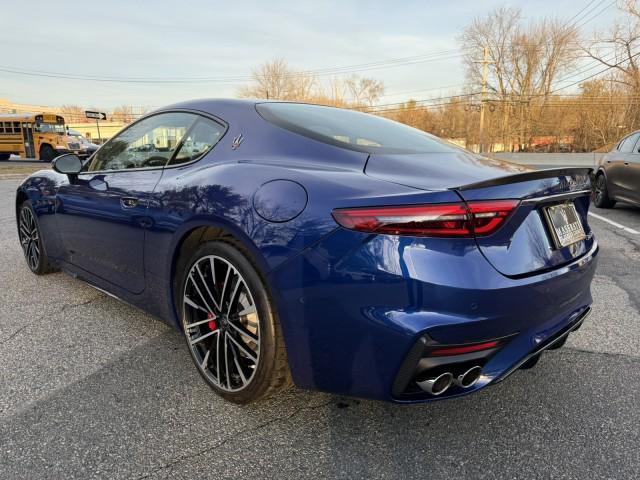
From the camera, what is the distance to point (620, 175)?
26.5 ft

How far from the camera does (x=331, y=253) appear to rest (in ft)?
5.51

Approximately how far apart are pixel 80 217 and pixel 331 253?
7.36 feet

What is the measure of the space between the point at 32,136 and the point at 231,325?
29849mm

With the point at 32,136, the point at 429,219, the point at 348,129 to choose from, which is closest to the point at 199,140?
the point at 348,129

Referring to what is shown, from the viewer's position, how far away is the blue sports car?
160 cm

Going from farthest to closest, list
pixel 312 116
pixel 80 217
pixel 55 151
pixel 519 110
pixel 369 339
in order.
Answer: pixel 519 110, pixel 55 151, pixel 80 217, pixel 312 116, pixel 369 339

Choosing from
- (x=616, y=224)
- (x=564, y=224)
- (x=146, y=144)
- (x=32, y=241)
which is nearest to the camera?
(x=564, y=224)

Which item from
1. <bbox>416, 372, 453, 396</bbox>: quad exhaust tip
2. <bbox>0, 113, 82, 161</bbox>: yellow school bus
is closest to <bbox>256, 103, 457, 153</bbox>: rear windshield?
<bbox>416, 372, 453, 396</bbox>: quad exhaust tip

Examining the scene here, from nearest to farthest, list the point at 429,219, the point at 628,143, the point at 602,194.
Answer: the point at 429,219 < the point at 628,143 < the point at 602,194

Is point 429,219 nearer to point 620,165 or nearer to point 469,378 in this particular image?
point 469,378

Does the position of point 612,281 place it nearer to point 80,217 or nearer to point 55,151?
point 80,217

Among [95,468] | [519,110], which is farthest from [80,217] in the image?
[519,110]

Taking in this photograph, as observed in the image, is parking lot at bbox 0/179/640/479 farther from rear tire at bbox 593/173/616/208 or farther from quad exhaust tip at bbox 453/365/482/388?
rear tire at bbox 593/173/616/208

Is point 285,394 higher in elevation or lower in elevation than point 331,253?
lower
